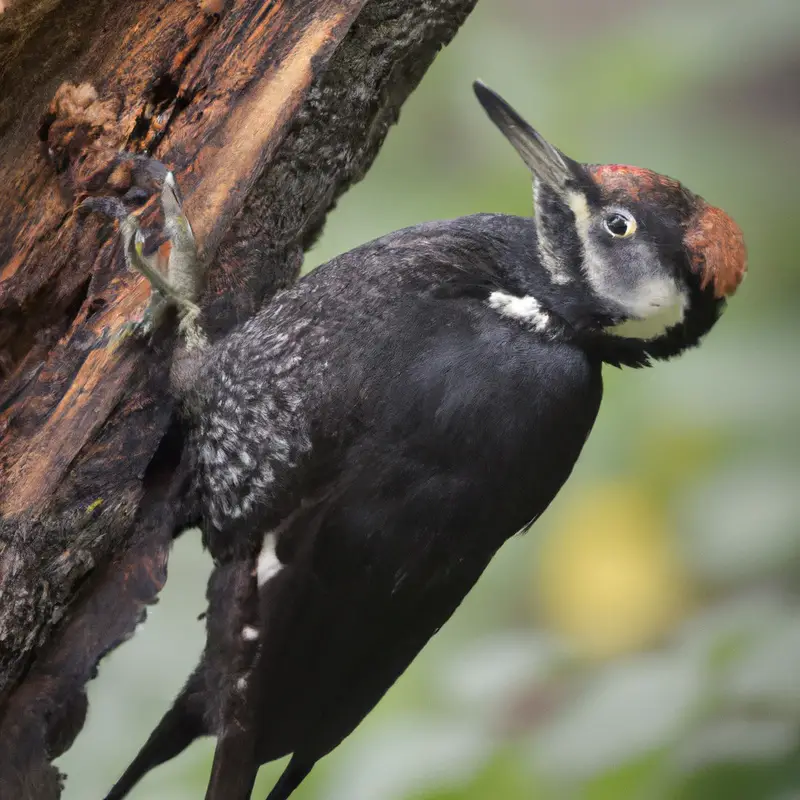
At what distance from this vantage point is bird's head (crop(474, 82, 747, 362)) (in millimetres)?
2035

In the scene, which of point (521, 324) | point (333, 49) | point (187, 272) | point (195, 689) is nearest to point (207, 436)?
point (187, 272)

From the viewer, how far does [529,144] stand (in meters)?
2.18

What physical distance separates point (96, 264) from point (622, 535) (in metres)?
1.19

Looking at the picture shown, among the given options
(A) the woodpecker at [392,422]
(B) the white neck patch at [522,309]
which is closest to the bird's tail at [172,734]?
(A) the woodpecker at [392,422]

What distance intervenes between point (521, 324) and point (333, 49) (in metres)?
0.64

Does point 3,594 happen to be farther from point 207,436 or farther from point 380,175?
point 380,175

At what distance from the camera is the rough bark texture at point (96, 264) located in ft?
5.96

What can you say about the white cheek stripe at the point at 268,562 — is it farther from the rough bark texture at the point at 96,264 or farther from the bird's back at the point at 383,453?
the rough bark texture at the point at 96,264

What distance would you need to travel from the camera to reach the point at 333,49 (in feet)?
6.75

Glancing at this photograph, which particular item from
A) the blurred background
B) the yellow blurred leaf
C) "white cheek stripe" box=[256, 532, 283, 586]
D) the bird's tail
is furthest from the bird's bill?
the bird's tail

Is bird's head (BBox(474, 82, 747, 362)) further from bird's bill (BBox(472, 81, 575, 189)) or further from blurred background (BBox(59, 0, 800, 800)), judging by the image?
blurred background (BBox(59, 0, 800, 800))

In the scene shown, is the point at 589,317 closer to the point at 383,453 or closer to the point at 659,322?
the point at 659,322

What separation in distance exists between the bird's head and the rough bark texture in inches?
19.1

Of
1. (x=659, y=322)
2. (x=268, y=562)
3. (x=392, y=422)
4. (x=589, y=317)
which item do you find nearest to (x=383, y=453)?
(x=392, y=422)
